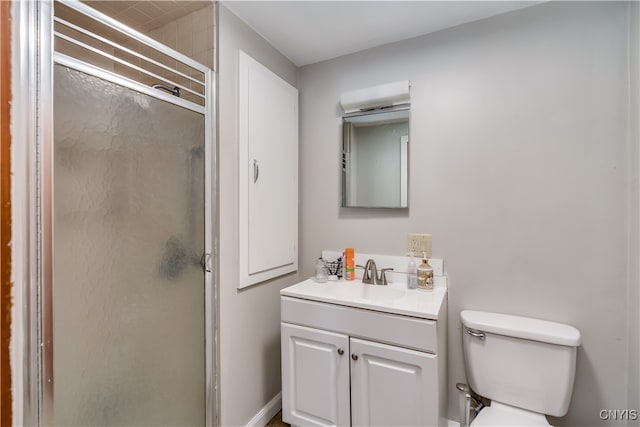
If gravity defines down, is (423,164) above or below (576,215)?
above

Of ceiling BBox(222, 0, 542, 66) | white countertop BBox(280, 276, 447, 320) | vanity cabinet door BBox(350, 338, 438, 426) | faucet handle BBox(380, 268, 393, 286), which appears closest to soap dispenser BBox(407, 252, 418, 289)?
white countertop BBox(280, 276, 447, 320)

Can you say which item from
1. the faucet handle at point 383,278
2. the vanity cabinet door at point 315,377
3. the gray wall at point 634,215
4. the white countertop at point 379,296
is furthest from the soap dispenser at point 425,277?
the gray wall at point 634,215

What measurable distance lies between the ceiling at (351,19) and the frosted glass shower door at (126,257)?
0.66m

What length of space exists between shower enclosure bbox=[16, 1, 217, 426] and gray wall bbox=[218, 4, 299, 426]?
0.06 meters

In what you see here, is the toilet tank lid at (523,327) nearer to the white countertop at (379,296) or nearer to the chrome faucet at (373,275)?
the white countertop at (379,296)

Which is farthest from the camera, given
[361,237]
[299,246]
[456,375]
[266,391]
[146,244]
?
[299,246]

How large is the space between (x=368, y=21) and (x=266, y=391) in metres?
2.12

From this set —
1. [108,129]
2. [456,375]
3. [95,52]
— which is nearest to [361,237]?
[456,375]

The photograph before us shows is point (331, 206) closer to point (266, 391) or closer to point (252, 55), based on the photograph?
point (252, 55)

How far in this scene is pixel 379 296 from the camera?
4.86 feet

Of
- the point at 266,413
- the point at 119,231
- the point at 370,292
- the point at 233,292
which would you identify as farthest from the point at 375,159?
the point at 266,413

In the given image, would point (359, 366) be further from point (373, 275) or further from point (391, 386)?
point (373, 275)

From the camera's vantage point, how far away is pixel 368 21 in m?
1.52

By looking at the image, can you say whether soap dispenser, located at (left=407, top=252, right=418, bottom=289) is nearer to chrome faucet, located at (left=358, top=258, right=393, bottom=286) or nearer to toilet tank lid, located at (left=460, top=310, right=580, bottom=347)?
chrome faucet, located at (left=358, top=258, right=393, bottom=286)
